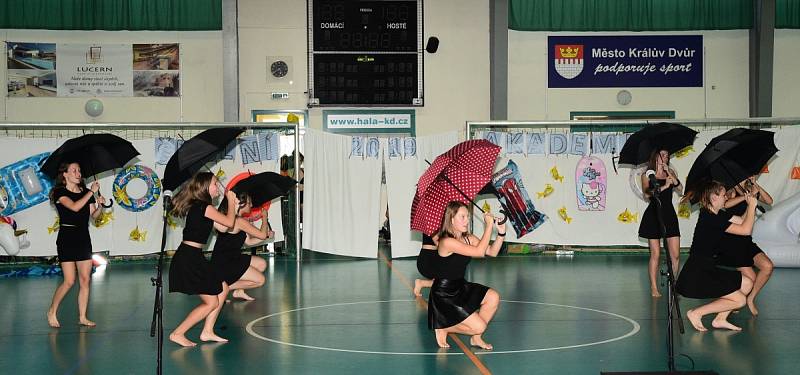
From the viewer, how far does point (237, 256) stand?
988 centimetres

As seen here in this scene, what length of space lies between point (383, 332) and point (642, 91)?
43.8 feet

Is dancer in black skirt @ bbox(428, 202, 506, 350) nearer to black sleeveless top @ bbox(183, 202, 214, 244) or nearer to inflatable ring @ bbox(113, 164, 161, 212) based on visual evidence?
black sleeveless top @ bbox(183, 202, 214, 244)

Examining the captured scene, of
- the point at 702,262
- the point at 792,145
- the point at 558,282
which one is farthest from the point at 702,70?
the point at 702,262

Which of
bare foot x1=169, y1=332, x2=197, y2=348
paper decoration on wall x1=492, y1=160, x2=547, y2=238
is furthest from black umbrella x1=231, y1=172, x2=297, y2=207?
paper decoration on wall x1=492, y1=160, x2=547, y2=238

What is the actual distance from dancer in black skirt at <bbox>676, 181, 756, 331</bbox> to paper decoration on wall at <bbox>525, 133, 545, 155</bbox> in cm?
727

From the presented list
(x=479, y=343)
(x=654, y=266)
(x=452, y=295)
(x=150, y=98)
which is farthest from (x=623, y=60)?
(x=479, y=343)

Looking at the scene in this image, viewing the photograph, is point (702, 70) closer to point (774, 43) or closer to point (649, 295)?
point (774, 43)

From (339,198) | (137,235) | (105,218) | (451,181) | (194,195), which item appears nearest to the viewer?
(194,195)

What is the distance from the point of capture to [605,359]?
281 inches

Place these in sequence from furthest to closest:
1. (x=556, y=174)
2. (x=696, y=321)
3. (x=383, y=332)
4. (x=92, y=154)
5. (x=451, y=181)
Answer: (x=556, y=174) → (x=92, y=154) → (x=451, y=181) → (x=383, y=332) → (x=696, y=321)

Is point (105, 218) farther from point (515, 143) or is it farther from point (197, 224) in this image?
point (197, 224)

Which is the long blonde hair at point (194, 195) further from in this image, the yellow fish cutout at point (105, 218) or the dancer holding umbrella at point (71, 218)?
the yellow fish cutout at point (105, 218)

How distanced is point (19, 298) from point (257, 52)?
9379 mm

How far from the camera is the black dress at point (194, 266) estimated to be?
8.07 metres
